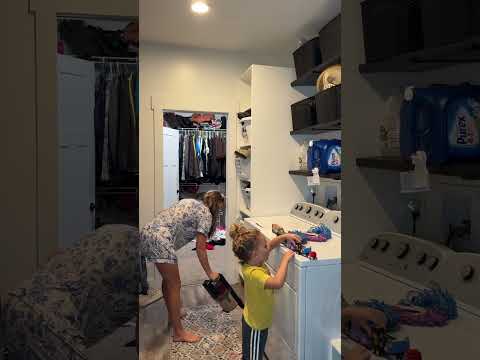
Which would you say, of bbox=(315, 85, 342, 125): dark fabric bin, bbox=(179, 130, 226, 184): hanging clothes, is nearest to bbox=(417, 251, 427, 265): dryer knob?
bbox=(315, 85, 342, 125): dark fabric bin

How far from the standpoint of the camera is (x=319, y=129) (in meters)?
2.40

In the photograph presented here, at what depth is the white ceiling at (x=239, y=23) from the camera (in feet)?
6.66

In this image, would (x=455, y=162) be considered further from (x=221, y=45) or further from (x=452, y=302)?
(x=221, y=45)

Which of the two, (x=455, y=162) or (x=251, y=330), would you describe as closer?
(x=455, y=162)

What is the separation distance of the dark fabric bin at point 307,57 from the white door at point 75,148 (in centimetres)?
191

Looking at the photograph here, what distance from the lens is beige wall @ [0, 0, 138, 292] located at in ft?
1.83

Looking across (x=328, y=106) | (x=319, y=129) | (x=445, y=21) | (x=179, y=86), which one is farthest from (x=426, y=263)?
(x=179, y=86)

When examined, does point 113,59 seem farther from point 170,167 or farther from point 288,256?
point 170,167

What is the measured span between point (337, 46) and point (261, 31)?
51 centimetres

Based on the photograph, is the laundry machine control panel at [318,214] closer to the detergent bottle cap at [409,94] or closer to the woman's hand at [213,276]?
the woman's hand at [213,276]

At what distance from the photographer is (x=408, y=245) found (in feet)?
2.87

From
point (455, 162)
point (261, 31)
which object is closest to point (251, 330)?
point (455, 162)

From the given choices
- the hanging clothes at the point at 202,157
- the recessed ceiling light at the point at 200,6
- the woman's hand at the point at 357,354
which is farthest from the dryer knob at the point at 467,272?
the hanging clothes at the point at 202,157

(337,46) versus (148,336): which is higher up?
(337,46)
